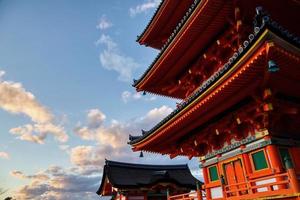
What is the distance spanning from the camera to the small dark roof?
23.4 m

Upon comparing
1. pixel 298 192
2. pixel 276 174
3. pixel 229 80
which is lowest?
pixel 298 192

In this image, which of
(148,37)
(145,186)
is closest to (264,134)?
(148,37)

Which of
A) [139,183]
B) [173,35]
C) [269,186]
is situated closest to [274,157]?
[269,186]

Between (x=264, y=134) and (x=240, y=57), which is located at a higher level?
(x=240, y=57)

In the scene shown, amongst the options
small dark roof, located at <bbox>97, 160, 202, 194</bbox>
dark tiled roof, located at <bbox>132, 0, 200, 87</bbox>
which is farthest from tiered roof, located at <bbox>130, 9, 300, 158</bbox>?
small dark roof, located at <bbox>97, 160, 202, 194</bbox>

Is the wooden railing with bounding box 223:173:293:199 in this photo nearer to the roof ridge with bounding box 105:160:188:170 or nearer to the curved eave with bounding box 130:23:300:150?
the curved eave with bounding box 130:23:300:150

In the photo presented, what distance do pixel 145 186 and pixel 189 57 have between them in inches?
620

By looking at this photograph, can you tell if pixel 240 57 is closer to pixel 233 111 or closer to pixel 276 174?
pixel 233 111

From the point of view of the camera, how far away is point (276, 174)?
8.73 m

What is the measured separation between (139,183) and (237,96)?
734 inches

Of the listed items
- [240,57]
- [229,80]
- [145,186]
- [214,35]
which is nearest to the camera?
[240,57]

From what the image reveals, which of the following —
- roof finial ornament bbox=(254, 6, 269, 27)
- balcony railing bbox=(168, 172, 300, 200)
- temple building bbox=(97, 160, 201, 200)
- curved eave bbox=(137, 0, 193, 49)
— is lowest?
balcony railing bbox=(168, 172, 300, 200)

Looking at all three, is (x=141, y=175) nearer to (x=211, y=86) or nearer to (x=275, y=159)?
(x=275, y=159)

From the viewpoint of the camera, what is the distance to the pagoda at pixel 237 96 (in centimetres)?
776
